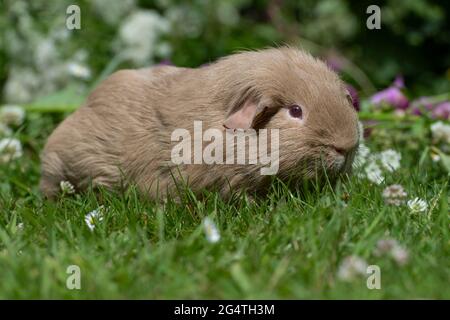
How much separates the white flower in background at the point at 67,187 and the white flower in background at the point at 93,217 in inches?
20.0

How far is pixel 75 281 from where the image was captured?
2.39m

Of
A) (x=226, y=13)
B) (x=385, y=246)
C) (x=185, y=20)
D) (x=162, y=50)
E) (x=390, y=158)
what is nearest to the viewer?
(x=385, y=246)

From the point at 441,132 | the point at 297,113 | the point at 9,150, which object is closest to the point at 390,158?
the point at 441,132

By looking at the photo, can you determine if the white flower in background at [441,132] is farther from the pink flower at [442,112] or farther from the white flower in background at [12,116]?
the white flower in background at [12,116]

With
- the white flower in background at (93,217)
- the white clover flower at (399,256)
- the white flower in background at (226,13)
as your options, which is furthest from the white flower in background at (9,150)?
the white flower in background at (226,13)

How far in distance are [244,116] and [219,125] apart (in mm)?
140

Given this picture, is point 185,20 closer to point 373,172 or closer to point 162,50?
point 162,50

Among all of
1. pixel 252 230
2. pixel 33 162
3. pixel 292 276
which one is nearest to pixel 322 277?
pixel 292 276

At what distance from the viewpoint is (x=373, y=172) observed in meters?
4.03

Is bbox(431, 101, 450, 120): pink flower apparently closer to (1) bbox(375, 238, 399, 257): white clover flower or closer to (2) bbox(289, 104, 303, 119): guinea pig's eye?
(2) bbox(289, 104, 303, 119): guinea pig's eye

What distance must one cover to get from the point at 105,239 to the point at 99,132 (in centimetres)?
103

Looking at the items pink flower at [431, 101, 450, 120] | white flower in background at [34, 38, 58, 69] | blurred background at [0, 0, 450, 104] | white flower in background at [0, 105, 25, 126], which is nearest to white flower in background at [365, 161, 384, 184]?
pink flower at [431, 101, 450, 120]

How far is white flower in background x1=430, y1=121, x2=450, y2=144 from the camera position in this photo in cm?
442

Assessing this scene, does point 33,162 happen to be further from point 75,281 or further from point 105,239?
point 75,281
